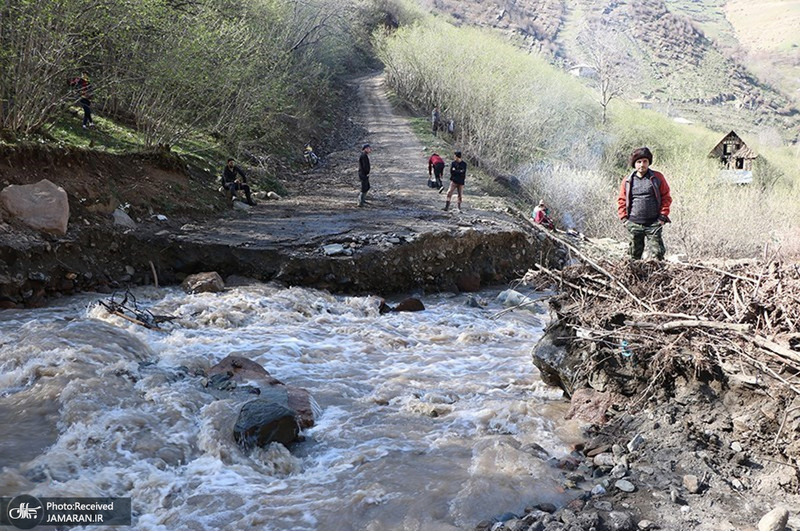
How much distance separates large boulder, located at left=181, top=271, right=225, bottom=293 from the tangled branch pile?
→ 578cm

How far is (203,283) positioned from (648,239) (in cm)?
721

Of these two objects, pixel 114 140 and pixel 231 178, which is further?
pixel 231 178

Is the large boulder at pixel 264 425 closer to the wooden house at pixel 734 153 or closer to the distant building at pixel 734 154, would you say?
the distant building at pixel 734 154

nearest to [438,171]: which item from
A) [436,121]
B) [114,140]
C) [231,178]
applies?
[231,178]

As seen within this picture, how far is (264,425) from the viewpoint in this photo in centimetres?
529

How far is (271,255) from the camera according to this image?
10.6 metres

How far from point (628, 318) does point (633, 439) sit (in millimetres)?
1248

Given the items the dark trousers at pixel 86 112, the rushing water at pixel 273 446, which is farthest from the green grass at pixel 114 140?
the rushing water at pixel 273 446

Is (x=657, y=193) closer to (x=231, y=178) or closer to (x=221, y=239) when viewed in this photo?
(x=221, y=239)

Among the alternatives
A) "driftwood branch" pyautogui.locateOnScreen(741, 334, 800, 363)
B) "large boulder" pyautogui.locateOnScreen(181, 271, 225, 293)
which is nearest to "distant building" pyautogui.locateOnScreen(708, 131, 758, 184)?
"large boulder" pyautogui.locateOnScreen(181, 271, 225, 293)

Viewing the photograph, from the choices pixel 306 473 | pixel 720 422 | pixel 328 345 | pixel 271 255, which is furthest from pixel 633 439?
pixel 271 255

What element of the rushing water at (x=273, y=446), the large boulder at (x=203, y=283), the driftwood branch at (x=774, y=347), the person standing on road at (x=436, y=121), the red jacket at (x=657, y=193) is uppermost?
the person standing on road at (x=436, y=121)

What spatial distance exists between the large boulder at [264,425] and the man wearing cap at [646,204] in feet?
15.1

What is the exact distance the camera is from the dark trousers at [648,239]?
6732 mm
